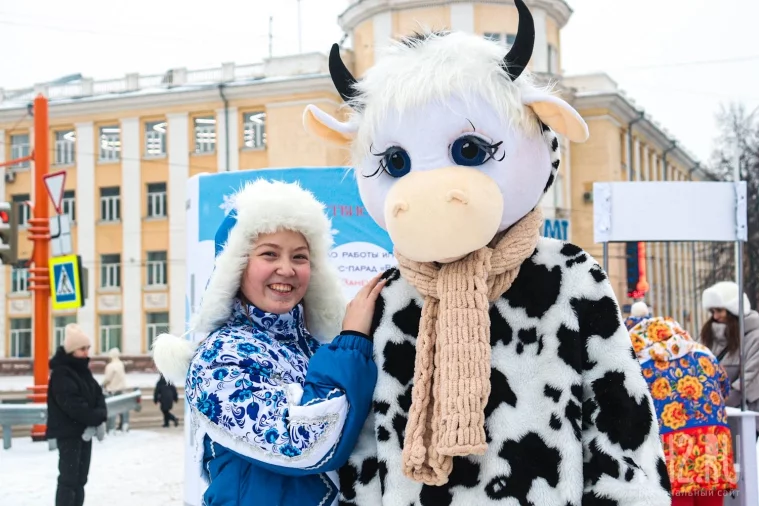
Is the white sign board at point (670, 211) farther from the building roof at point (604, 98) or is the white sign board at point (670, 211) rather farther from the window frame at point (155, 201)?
the window frame at point (155, 201)

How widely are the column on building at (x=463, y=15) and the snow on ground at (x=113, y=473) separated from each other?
18.2m

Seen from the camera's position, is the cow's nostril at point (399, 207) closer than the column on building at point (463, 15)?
Yes

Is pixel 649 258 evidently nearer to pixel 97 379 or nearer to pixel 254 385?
pixel 97 379

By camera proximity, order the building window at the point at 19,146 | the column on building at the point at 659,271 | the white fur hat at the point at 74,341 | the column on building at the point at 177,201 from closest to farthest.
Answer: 1. the white fur hat at the point at 74,341
2. the column on building at the point at 177,201
3. the building window at the point at 19,146
4. the column on building at the point at 659,271

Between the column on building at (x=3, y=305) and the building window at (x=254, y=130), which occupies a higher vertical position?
the building window at (x=254, y=130)

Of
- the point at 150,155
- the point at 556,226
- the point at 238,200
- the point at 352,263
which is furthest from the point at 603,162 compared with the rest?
the point at 238,200

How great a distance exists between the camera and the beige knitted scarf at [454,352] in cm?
194

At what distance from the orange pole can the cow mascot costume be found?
404 inches

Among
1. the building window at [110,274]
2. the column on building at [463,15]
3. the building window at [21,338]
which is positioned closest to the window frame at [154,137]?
the building window at [110,274]

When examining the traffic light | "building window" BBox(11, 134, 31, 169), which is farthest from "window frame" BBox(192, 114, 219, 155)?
the traffic light

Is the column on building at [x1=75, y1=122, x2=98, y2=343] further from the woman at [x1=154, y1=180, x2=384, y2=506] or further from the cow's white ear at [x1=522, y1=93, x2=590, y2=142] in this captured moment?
the cow's white ear at [x1=522, y1=93, x2=590, y2=142]

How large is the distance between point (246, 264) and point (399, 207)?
25.4 inches

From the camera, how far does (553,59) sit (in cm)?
2883

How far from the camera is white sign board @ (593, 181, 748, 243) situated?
4961 mm
